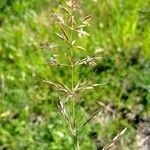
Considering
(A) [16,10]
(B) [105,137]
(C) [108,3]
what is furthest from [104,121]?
(A) [16,10]

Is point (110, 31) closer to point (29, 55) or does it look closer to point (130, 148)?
point (29, 55)

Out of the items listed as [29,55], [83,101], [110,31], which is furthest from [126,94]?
[29,55]

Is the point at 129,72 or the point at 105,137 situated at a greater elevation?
the point at 129,72

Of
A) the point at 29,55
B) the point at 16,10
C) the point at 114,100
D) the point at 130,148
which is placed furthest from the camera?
the point at 16,10

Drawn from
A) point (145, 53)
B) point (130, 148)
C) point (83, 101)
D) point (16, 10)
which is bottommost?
point (130, 148)

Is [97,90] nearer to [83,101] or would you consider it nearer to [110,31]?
[83,101]

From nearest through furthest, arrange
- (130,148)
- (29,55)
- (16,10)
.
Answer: (130,148) < (29,55) < (16,10)

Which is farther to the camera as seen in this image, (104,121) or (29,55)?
(29,55)
